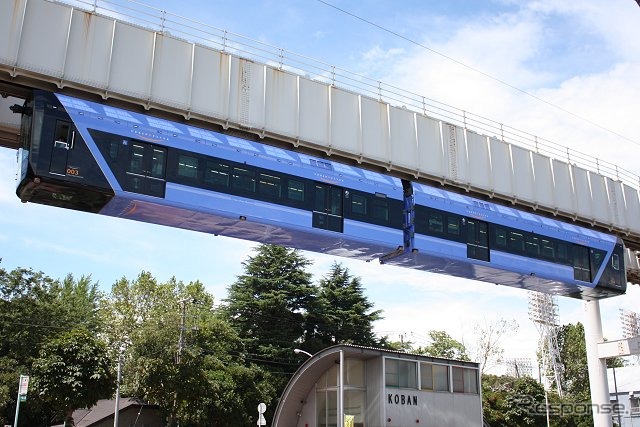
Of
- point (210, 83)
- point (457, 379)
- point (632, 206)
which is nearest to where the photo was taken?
point (210, 83)

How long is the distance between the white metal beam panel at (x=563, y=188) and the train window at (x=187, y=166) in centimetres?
1675

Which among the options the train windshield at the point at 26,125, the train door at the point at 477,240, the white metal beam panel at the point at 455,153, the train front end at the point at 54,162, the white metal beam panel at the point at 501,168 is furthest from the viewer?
the white metal beam panel at the point at 501,168

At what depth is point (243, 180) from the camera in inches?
754

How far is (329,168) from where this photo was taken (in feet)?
69.9

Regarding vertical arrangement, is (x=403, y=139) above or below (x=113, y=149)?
above

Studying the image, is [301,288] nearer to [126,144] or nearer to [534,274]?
[534,274]

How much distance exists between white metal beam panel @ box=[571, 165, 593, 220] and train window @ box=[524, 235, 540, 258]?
3.60 m

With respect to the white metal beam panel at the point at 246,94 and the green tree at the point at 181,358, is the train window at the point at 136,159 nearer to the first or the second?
the white metal beam panel at the point at 246,94

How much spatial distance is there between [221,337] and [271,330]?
7158 mm

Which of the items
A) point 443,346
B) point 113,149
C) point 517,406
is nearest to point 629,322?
point 443,346

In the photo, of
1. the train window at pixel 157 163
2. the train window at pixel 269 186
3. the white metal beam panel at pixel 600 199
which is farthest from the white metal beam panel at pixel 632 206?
the train window at pixel 157 163

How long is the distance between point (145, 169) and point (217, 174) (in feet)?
7.21

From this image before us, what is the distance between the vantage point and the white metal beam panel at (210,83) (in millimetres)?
19594

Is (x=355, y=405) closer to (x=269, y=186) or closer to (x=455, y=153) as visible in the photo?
(x=269, y=186)
